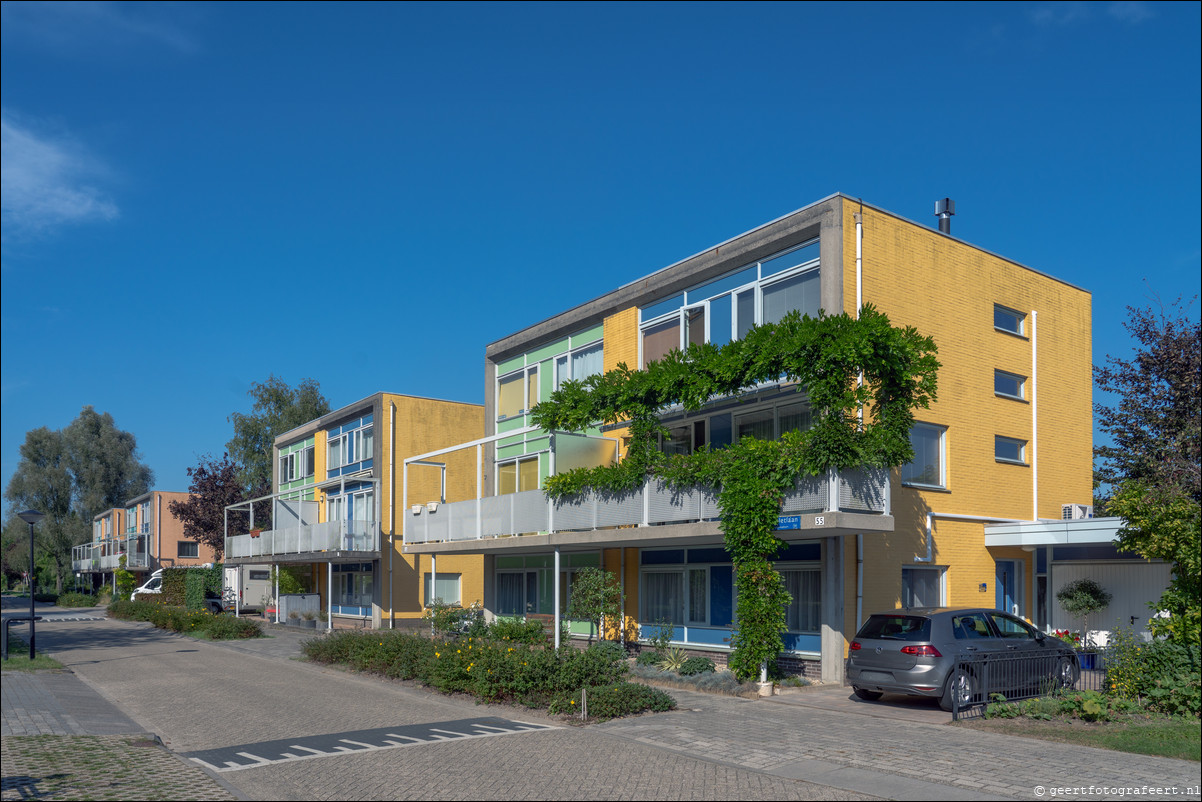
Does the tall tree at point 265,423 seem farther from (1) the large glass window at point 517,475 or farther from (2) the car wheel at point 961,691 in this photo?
(2) the car wheel at point 961,691

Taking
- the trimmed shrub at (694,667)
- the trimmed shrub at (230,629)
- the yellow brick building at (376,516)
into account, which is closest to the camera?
the trimmed shrub at (694,667)

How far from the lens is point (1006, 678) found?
1379 cm

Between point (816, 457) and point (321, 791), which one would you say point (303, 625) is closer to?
point (816, 457)

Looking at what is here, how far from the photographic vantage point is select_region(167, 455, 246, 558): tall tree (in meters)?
56.7

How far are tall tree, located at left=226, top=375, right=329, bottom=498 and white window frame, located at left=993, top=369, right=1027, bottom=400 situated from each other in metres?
48.1

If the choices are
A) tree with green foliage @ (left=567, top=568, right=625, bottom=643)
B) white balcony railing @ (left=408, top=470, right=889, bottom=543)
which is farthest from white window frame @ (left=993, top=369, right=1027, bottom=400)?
tree with green foliage @ (left=567, top=568, right=625, bottom=643)

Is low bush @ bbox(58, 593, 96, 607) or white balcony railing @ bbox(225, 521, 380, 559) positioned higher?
white balcony railing @ bbox(225, 521, 380, 559)

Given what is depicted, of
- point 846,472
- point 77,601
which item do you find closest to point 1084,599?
point 846,472

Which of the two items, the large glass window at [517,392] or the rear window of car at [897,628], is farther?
the large glass window at [517,392]

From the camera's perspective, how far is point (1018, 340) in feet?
74.5

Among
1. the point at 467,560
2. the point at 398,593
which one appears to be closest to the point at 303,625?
the point at 398,593

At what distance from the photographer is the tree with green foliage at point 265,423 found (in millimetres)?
61469

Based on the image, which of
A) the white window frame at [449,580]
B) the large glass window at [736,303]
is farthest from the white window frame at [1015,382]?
the white window frame at [449,580]

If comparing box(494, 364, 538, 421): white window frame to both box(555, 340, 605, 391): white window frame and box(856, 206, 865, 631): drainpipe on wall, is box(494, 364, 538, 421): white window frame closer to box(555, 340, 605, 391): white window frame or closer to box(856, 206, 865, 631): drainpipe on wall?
box(555, 340, 605, 391): white window frame
